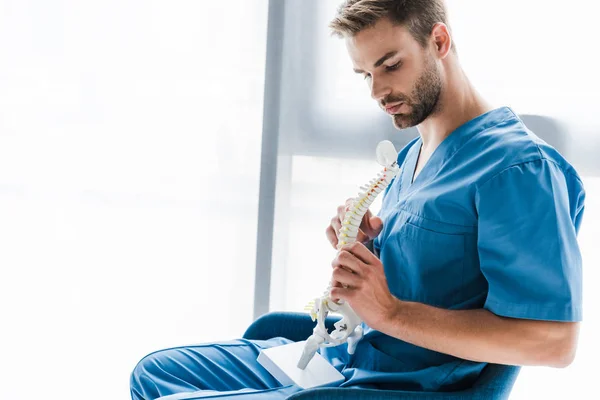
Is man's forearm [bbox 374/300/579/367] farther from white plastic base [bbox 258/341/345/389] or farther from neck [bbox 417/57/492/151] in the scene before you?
neck [bbox 417/57/492/151]

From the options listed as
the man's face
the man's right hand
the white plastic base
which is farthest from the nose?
the white plastic base

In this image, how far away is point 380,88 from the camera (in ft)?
3.73

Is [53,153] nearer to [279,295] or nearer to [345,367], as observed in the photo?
[279,295]

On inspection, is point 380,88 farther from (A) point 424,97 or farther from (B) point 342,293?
(B) point 342,293

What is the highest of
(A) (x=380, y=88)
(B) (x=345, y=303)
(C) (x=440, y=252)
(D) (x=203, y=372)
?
(A) (x=380, y=88)

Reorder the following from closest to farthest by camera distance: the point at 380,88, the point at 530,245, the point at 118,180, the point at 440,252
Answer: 1. the point at 530,245
2. the point at 440,252
3. the point at 380,88
4. the point at 118,180

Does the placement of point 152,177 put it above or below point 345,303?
above

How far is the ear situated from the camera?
112 cm

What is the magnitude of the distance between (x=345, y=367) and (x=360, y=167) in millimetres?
893

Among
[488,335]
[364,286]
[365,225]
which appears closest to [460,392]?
[488,335]

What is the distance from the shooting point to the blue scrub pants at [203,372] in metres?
1.15

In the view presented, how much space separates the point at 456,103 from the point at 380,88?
153 millimetres

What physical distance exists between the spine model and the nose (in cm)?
12

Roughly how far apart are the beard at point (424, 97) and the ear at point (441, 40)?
0.09 ft
